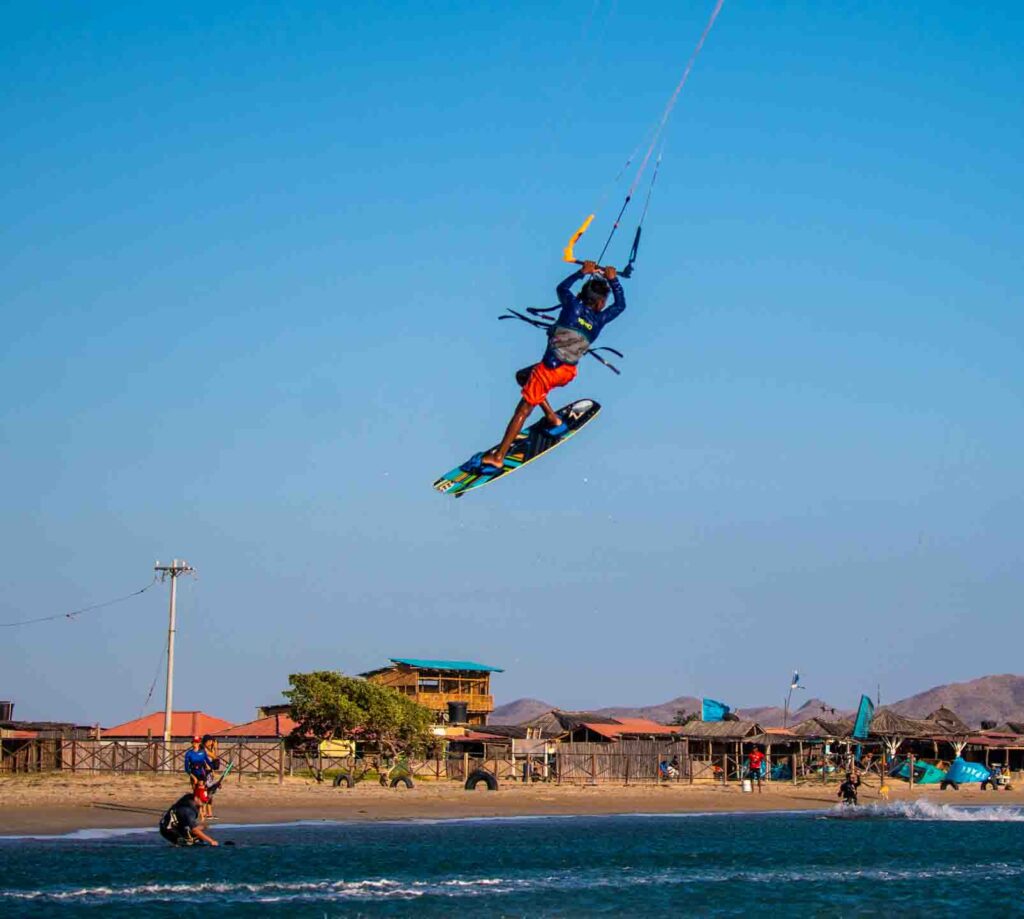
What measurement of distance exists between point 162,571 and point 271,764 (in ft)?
50.3

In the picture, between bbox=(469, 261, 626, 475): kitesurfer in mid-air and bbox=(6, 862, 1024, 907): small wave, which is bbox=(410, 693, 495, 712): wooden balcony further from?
bbox=(469, 261, 626, 475): kitesurfer in mid-air

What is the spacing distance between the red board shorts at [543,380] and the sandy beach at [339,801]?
16933mm

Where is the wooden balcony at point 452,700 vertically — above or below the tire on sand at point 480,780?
above

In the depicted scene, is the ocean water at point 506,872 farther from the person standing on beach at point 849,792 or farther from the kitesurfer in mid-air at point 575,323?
the kitesurfer in mid-air at point 575,323

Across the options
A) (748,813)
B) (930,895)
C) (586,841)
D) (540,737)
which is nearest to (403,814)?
(586,841)

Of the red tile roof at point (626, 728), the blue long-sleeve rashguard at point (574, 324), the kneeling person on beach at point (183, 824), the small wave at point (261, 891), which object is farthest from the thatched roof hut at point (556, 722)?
the blue long-sleeve rashguard at point (574, 324)

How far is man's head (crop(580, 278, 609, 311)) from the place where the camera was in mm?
21453

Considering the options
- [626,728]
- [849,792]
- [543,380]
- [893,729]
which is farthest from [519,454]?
[626,728]

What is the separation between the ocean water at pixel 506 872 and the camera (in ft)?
76.3

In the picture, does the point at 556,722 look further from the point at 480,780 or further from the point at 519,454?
the point at 519,454

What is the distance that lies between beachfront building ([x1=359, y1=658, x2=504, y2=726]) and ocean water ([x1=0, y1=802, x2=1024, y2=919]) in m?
31.2

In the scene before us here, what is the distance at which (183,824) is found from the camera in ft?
93.3

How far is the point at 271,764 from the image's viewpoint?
49531mm

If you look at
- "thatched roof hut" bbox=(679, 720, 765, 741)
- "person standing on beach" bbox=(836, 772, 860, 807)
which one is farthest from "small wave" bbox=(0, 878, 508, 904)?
"thatched roof hut" bbox=(679, 720, 765, 741)
